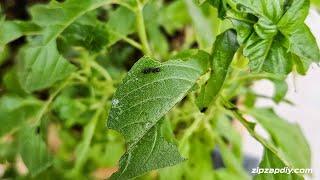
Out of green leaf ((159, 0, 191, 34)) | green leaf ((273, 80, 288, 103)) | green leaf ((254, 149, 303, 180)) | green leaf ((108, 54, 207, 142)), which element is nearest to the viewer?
green leaf ((108, 54, 207, 142))

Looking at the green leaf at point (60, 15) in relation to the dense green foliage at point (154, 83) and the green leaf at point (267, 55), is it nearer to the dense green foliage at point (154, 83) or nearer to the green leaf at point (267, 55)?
the dense green foliage at point (154, 83)

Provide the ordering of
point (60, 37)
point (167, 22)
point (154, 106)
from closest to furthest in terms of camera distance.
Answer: point (154, 106) < point (60, 37) < point (167, 22)

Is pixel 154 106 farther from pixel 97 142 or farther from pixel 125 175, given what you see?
pixel 97 142

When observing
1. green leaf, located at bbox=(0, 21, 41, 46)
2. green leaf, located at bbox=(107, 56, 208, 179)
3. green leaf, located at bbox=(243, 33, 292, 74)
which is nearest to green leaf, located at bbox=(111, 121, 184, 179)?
green leaf, located at bbox=(107, 56, 208, 179)

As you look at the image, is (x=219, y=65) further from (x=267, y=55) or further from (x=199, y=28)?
(x=199, y=28)

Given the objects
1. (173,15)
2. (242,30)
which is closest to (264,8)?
(242,30)

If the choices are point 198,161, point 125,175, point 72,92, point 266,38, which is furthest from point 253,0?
point 72,92

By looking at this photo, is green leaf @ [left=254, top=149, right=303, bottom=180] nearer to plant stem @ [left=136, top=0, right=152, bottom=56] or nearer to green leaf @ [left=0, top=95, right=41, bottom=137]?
plant stem @ [left=136, top=0, right=152, bottom=56]

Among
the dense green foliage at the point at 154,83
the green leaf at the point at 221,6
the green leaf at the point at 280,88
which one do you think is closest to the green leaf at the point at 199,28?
the dense green foliage at the point at 154,83
